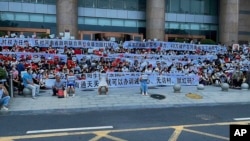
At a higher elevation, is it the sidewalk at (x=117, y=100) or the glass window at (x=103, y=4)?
the glass window at (x=103, y=4)

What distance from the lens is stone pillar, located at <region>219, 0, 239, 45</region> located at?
38.2 m

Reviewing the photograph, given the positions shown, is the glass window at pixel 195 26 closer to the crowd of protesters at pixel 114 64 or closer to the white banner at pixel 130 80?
the crowd of protesters at pixel 114 64

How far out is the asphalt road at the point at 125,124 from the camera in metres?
8.55

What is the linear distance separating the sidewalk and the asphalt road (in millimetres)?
599

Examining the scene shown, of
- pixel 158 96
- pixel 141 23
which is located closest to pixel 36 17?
pixel 141 23

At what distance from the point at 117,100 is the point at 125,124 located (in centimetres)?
413

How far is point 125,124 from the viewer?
397 inches

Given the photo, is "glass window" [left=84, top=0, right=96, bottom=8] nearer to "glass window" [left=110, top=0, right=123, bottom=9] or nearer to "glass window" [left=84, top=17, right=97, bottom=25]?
"glass window" [left=84, top=17, right=97, bottom=25]

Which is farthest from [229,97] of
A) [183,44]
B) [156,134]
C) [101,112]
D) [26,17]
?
[26,17]

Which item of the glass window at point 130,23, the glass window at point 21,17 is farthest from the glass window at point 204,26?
the glass window at point 21,17

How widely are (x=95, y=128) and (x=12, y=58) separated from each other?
12207 mm

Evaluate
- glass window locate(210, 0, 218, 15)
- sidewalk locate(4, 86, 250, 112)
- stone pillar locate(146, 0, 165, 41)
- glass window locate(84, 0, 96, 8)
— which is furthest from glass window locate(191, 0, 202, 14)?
sidewalk locate(4, 86, 250, 112)

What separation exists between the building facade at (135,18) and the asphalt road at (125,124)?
21905 mm

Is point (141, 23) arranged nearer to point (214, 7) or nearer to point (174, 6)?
point (174, 6)
